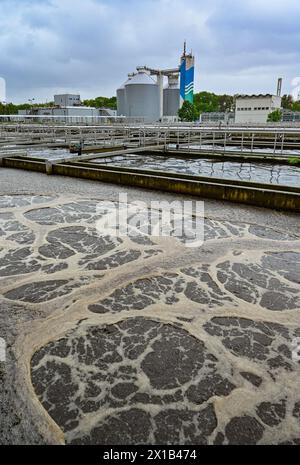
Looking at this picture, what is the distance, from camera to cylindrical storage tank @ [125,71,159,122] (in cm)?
5766

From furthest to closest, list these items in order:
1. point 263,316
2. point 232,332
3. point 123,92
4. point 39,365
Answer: point 123,92, point 263,316, point 232,332, point 39,365

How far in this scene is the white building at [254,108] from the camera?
54.8m

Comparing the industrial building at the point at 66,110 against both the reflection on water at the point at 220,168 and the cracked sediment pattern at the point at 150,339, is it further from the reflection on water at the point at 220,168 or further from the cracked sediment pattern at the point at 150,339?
the cracked sediment pattern at the point at 150,339

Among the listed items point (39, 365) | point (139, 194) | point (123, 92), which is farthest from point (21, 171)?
point (123, 92)

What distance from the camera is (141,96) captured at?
57.9 m

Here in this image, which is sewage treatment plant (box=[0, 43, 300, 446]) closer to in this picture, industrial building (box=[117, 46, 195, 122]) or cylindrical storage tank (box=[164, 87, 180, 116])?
industrial building (box=[117, 46, 195, 122])

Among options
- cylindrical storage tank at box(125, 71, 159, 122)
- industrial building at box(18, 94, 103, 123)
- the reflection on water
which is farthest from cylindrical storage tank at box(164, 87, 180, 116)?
the reflection on water

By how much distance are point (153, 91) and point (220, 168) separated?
170 feet

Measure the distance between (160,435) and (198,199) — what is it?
20.3 feet

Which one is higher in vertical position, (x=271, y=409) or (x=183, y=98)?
(x=183, y=98)

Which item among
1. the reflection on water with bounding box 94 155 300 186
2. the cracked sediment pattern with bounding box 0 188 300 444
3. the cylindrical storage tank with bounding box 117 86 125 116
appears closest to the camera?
the cracked sediment pattern with bounding box 0 188 300 444

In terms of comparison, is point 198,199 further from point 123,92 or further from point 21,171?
point 123,92

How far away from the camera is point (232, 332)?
10.7 feet
